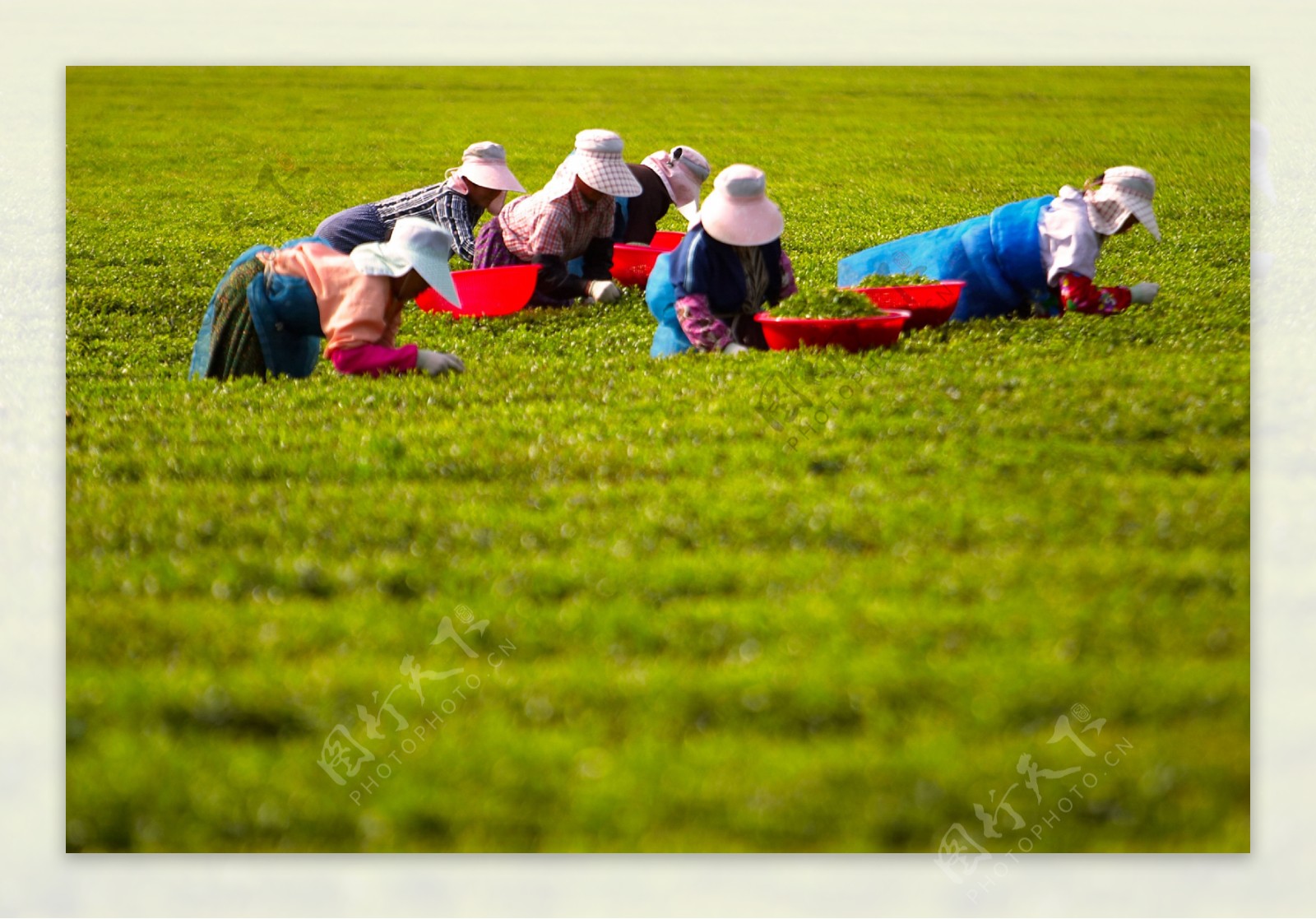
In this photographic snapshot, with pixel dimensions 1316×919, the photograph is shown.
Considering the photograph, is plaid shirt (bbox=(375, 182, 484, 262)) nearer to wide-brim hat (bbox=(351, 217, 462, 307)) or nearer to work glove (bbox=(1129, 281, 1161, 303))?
wide-brim hat (bbox=(351, 217, 462, 307))

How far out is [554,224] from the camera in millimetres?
14531

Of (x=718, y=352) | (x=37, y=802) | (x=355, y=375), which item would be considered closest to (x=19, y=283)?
(x=355, y=375)

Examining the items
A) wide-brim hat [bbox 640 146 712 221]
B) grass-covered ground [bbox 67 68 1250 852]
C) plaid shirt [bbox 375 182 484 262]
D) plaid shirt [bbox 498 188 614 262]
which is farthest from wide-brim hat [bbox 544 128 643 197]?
wide-brim hat [bbox 640 146 712 221]

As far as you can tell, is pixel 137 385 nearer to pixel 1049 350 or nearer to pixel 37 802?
pixel 37 802

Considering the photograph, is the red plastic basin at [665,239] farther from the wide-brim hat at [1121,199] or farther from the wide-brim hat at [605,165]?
the wide-brim hat at [1121,199]

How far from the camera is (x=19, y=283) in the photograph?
13.7 meters

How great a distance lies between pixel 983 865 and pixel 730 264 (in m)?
6.71

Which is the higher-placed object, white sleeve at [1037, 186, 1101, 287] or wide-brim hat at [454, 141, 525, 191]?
wide-brim hat at [454, 141, 525, 191]

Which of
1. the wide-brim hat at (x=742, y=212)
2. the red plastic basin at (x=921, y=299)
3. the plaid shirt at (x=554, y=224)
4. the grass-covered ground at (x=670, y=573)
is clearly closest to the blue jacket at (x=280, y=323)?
the grass-covered ground at (x=670, y=573)

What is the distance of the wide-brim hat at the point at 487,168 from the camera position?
14.6 metres

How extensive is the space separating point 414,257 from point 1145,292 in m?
6.95

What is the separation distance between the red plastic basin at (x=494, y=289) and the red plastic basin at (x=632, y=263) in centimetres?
136

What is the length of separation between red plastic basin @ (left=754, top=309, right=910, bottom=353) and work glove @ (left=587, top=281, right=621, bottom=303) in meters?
3.70

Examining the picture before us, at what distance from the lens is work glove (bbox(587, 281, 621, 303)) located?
1465 cm
